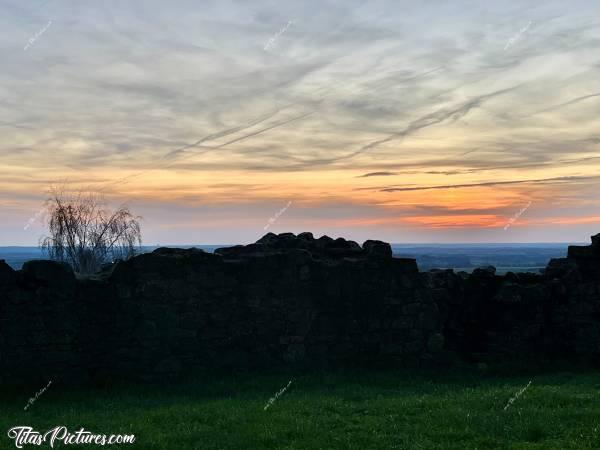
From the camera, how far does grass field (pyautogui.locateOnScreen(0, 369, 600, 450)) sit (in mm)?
10336

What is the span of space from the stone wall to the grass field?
3.04 feet

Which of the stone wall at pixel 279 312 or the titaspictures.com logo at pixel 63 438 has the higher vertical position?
the stone wall at pixel 279 312

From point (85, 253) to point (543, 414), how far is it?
202ft

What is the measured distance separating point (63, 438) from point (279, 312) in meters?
7.72

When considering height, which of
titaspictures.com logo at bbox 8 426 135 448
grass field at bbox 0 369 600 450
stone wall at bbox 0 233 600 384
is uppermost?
stone wall at bbox 0 233 600 384

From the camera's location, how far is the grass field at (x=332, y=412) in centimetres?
1034

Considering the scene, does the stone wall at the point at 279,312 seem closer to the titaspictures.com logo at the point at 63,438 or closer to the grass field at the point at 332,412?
the grass field at the point at 332,412

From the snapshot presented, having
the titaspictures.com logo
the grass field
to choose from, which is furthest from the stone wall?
the titaspictures.com logo

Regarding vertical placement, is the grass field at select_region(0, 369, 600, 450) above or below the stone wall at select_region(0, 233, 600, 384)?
below

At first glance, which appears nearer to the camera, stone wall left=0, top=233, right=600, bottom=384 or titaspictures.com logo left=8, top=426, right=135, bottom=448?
titaspictures.com logo left=8, top=426, right=135, bottom=448

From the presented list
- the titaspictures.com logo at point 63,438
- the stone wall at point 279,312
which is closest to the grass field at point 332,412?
the titaspictures.com logo at point 63,438

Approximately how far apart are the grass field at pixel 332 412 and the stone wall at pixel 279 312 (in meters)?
0.93

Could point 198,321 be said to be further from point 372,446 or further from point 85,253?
point 85,253

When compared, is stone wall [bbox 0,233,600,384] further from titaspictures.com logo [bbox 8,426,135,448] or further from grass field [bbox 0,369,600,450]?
titaspictures.com logo [bbox 8,426,135,448]
